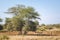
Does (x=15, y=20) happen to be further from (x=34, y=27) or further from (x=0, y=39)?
(x=0, y=39)

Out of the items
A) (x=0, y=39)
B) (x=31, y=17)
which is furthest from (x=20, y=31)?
(x=0, y=39)

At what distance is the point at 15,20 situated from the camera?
4862 centimetres

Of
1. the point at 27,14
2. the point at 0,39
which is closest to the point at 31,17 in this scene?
the point at 27,14

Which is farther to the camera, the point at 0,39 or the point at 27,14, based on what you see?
the point at 27,14

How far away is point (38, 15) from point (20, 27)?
5.88 metres

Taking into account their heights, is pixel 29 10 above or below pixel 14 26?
above

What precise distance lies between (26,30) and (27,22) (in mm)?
2099

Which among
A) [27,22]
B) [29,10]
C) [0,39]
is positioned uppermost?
[29,10]

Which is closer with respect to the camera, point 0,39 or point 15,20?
point 0,39

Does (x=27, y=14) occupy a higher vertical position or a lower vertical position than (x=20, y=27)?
higher

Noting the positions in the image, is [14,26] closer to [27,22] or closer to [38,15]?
[27,22]

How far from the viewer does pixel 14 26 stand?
48.8m

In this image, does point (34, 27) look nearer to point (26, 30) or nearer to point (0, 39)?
Answer: point (26, 30)

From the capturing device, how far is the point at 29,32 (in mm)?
51031
